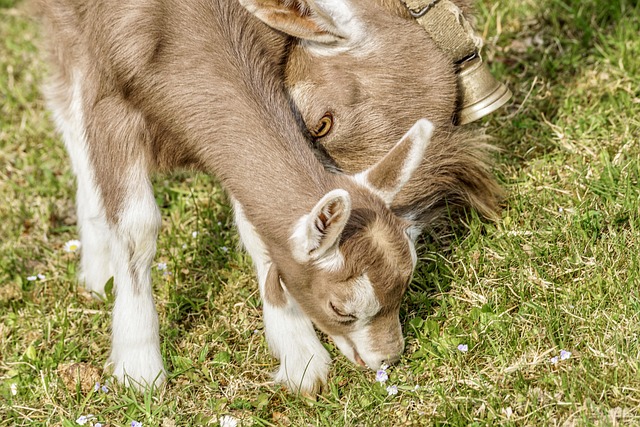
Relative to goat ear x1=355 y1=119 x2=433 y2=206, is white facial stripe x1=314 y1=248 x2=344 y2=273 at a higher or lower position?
lower

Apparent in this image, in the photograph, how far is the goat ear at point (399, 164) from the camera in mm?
4004

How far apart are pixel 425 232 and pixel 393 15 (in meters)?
1.07

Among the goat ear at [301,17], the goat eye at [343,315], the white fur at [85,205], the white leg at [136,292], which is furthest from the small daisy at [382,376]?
the white fur at [85,205]

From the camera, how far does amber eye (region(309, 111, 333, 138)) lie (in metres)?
4.62

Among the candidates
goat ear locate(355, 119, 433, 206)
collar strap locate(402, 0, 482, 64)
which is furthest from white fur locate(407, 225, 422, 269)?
collar strap locate(402, 0, 482, 64)

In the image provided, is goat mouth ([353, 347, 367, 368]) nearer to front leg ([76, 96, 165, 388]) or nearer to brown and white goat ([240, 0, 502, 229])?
brown and white goat ([240, 0, 502, 229])

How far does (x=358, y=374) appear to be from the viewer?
→ 4352 millimetres

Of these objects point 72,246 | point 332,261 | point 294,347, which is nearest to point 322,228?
point 332,261

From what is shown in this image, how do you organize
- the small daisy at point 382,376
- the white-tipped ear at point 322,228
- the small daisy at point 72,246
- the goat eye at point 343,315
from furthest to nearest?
the small daisy at point 72,246, the small daisy at point 382,376, the goat eye at point 343,315, the white-tipped ear at point 322,228

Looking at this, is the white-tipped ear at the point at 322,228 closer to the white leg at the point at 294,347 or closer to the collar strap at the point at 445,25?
the white leg at the point at 294,347

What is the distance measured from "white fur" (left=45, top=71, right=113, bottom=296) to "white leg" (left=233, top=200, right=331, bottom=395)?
101 cm

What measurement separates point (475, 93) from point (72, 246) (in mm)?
2414

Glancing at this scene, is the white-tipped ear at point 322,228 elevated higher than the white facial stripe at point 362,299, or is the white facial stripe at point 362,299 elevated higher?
the white-tipped ear at point 322,228

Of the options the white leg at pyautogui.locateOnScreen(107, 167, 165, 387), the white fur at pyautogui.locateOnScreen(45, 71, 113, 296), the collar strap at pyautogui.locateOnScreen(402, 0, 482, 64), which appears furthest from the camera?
the white fur at pyautogui.locateOnScreen(45, 71, 113, 296)
